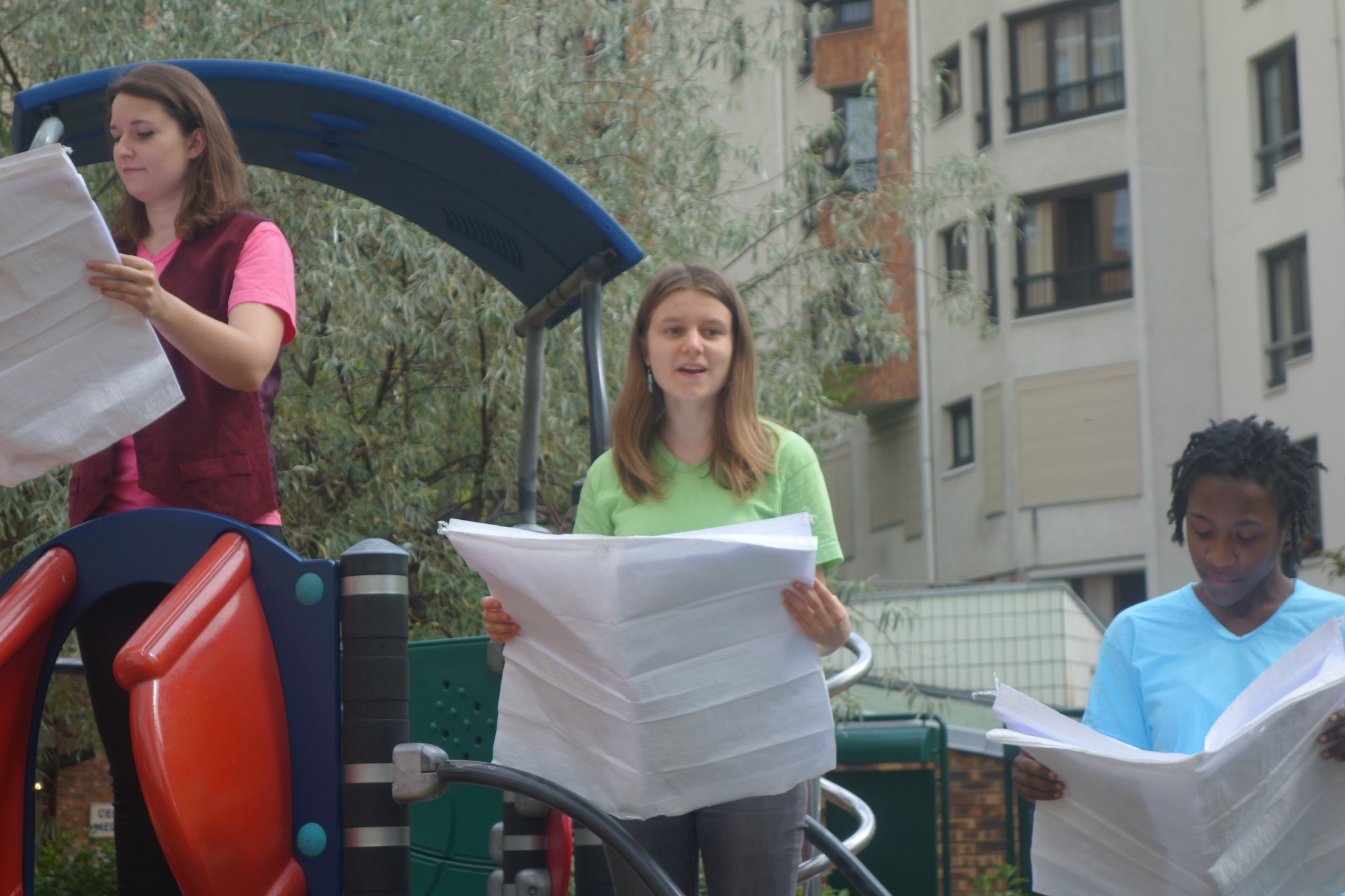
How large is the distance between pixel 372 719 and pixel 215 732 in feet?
1.14

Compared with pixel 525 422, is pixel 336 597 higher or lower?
lower

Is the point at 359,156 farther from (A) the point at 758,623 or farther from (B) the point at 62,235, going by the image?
(A) the point at 758,623

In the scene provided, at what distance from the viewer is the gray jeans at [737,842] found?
2928 millimetres

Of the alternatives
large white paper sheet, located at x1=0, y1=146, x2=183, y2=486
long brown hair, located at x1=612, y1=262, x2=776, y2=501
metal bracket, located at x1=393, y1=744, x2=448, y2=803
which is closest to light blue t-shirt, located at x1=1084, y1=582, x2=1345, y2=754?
long brown hair, located at x1=612, y1=262, x2=776, y2=501

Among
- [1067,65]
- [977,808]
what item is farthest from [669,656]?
[1067,65]

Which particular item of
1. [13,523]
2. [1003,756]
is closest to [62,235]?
[13,523]

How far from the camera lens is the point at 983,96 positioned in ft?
83.4

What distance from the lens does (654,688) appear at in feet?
8.77

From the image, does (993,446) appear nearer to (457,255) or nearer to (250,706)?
(457,255)

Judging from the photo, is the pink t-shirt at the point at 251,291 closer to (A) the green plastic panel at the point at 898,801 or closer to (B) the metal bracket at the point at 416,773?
(B) the metal bracket at the point at 416,773

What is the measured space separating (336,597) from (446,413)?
21.6ft

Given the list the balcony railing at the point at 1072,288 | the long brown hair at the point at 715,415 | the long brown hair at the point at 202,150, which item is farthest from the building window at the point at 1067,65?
the long brown hair at the point at 202,150

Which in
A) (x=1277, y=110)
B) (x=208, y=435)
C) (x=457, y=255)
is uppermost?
(x=1277, y=110)

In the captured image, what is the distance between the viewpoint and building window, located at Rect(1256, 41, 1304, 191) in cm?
2230
